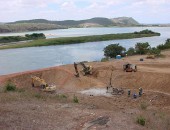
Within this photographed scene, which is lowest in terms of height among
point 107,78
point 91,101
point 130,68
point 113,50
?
point 107,78

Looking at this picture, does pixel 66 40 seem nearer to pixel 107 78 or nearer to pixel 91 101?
pixel 107 78

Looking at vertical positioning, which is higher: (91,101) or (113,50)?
(113,50)

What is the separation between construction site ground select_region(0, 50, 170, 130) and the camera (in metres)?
12.7

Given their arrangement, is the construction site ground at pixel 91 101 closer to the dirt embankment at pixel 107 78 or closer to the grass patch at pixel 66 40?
the dirt embankment at pixel 107 78

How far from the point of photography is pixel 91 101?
69.7ft

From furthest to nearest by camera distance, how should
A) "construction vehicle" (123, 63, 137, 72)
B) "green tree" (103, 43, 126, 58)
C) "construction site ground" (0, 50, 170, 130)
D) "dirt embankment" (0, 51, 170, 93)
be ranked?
"green tree" (103, 43, 126, 58)
"construction vehicle" (123, 63, 137, 72)
"dirt embankment" (0, 51, 170, 93)
"construction site ground" (0, 50, 170, 130)

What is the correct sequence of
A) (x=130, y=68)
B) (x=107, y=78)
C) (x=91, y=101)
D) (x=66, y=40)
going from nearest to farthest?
(x=91, y=101) < (x=107, y=78) < (x=130, y=68) < (x=66, y=40)

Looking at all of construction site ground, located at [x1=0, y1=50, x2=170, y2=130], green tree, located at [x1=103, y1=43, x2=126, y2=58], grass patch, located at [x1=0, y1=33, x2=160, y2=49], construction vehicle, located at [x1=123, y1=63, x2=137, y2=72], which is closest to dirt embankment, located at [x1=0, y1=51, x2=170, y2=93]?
construction site ground, located at [x1=0, y1=50, x2=170, y2=130]

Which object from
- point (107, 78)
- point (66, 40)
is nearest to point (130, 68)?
point (107, 78)

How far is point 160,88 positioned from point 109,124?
15.7m

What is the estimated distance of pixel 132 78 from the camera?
29938 mm

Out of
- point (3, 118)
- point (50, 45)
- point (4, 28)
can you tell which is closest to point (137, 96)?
point (3, 118)

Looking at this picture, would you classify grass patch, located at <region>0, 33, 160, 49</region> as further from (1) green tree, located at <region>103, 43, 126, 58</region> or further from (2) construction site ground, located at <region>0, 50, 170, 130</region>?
(2) construction site ground, located at <region>0, 50, 170, 130</region>

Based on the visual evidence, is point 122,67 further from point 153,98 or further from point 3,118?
point 3,118
